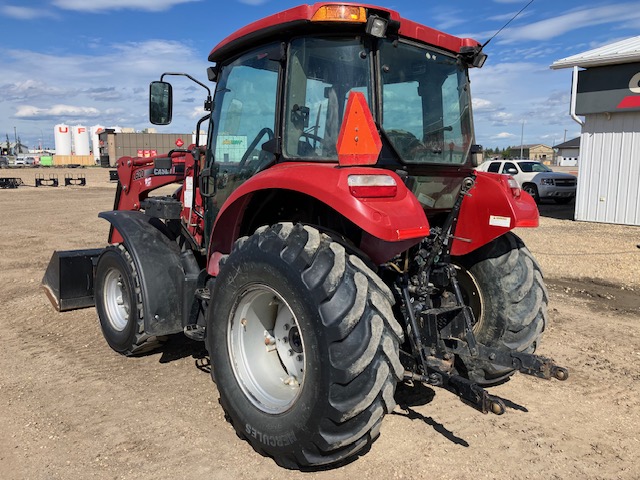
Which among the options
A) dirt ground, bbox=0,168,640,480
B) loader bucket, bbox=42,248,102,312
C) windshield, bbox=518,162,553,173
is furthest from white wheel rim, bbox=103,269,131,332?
windshield, bbox=518,162,553,173

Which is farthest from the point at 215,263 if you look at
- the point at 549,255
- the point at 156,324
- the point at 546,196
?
the point at 546,196

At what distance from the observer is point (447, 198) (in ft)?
11.6

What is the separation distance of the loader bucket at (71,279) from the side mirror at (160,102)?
181cm

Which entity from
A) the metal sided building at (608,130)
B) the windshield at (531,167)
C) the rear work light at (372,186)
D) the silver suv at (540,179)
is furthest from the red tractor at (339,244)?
the windshield at (531,167)

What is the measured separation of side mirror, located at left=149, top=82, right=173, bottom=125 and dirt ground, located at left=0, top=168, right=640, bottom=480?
2059mm

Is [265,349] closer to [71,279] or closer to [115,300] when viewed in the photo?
[115,300]

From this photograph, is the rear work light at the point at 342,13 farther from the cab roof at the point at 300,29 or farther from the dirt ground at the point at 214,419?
the dirt ground at the point at 214,419

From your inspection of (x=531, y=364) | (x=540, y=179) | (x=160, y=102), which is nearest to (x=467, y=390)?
(x=531, y=364)

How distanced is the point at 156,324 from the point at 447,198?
7.87ft

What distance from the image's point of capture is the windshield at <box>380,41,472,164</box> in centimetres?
318

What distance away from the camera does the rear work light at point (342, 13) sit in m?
2.90

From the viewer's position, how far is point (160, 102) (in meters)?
4.46

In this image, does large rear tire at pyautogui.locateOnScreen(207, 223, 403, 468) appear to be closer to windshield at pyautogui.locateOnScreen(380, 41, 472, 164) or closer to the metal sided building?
windshield at pyautogui.locateOnScreen(380, 41, 472, 164)

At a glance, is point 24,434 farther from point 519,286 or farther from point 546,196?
point 546,196
